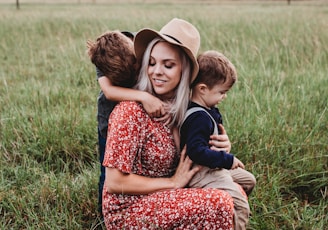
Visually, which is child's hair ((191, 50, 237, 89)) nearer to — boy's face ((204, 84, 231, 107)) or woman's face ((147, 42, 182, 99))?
boy's face ((204, 84, 231, 107))

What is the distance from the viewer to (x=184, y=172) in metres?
2.17

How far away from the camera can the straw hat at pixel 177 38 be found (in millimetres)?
2131

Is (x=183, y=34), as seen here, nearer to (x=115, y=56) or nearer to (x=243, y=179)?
(x=115, y=56)

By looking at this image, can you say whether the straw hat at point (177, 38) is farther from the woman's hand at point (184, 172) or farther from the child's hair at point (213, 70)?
the woman's hand at point (184, 172)

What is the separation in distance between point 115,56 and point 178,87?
398mm

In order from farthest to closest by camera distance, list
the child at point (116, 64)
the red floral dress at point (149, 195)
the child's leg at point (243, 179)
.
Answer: the child's leg at point (243, 179) < the child at point (116, 64) < the red floral dress at point (149, 195)

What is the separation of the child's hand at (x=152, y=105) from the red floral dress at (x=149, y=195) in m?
0.04

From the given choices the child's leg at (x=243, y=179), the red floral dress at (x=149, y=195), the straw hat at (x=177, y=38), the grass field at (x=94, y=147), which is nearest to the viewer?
the red floral dress at (x=149, y=195)

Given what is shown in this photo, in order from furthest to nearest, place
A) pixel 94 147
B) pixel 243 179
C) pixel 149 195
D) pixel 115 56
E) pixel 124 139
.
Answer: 1. pixel 94 147
2. pixel 243 179
3. pixel 115 56
4. pixel 149 195
5. pixel 124 139

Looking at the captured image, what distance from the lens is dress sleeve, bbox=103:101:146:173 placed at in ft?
6.67

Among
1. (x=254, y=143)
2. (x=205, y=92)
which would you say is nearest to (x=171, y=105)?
(x=205, y=92)

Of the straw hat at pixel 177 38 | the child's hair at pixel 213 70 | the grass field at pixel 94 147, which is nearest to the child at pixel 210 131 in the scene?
the child's hair at pixel 213 70

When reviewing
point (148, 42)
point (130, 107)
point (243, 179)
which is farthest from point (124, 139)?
point (243, 179)

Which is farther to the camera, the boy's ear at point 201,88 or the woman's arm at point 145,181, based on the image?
the boy's ear at point 201,88
